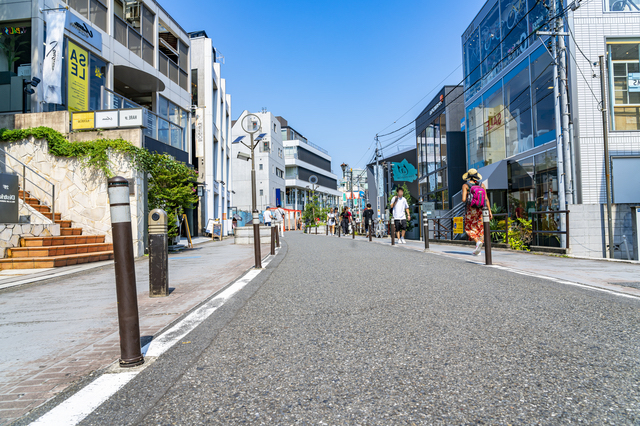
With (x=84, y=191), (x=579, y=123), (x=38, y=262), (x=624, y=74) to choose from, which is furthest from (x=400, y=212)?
(x=38, y=262)

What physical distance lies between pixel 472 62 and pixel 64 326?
24091 millimetres

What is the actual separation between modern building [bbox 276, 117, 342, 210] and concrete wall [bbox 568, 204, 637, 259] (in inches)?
2497

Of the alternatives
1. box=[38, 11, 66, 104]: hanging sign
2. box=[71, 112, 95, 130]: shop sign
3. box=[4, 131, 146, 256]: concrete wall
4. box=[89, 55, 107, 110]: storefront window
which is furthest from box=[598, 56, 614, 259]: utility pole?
box=[89, 55, 107, 110]: storefront window

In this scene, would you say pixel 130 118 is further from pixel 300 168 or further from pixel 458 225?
pixel 300 168

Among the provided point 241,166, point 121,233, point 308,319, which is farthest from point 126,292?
point 241,166

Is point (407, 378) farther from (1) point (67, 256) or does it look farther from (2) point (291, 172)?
(2) point (291, 172)

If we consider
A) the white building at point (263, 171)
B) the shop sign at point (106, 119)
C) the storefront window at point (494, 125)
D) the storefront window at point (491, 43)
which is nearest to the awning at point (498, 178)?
the storefront window at point (494, 125)

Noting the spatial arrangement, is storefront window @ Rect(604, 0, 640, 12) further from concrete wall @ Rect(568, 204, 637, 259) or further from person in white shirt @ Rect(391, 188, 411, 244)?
person in white shirt @ Rect(391, 188, 411, 244)

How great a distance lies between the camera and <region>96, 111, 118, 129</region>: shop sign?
12.1 meters

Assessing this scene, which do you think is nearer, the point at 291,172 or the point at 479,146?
the point at 479,146

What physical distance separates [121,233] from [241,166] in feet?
228

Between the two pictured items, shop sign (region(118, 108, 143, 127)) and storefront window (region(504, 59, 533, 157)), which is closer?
shop sign (region(118, 108, 143, 127))

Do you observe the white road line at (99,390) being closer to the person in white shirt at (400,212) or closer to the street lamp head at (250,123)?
the person in white shirt at (400,212)

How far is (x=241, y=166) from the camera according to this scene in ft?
233
